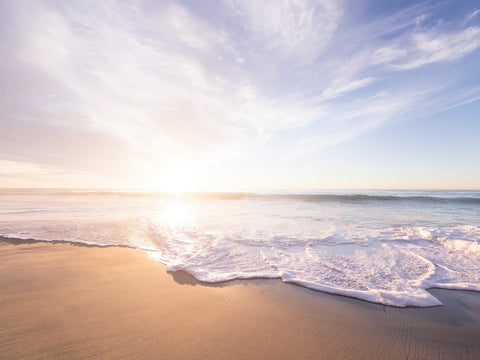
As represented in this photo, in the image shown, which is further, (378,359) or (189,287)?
(189,287)

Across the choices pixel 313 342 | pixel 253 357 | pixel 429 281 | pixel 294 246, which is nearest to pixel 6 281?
pixel 253 357

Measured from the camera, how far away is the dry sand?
6.51 feet

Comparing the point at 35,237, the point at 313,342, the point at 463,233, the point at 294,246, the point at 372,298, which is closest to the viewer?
the point at 313,342

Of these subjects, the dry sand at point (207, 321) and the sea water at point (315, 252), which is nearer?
the dry sand at point (207, 321)

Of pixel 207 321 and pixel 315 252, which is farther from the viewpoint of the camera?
pixel 315 252

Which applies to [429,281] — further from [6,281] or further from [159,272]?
[6,281]

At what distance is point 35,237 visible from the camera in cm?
568

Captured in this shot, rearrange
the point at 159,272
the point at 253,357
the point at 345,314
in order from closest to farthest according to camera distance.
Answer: the point at 253,357 < the point at 345,314 < the point at 159,272

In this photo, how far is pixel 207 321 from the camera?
240cm

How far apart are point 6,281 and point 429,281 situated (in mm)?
6900

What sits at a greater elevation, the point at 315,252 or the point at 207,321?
the point at 315,252

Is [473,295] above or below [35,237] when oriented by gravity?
below

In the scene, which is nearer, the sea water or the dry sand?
the dry sand

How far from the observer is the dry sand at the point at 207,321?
198cm
